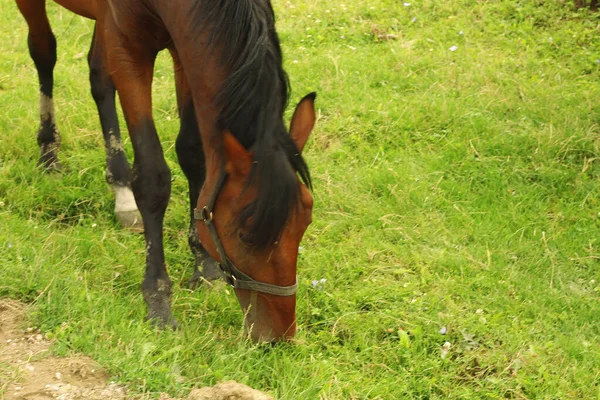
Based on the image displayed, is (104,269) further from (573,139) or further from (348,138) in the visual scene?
(573,139)

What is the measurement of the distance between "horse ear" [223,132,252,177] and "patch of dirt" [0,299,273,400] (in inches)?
35.6

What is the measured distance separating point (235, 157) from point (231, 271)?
58 cm

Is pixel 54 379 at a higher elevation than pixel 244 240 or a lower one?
lower

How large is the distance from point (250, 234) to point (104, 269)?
1.37m

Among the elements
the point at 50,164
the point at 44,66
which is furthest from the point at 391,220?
the point at 44,66

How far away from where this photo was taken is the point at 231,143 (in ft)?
10.4

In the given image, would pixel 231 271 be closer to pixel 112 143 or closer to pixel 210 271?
pixel 210 271

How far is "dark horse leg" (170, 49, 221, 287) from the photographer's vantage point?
4164mm

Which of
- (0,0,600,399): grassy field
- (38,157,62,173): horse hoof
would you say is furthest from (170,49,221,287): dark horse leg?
(38,157,62,173): horse hoof

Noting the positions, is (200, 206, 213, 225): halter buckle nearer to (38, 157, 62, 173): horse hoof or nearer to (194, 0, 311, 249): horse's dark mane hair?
(194, 0, 311, 249): horse's dark mane hair

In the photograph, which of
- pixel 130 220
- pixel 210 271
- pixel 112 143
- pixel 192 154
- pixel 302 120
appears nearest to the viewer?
pixel 302 120

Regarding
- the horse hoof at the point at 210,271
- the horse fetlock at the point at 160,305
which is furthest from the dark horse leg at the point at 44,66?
the horse fetlock at the point at 160,305

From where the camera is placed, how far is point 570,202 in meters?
5.19

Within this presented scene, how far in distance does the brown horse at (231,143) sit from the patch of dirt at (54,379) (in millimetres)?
593
